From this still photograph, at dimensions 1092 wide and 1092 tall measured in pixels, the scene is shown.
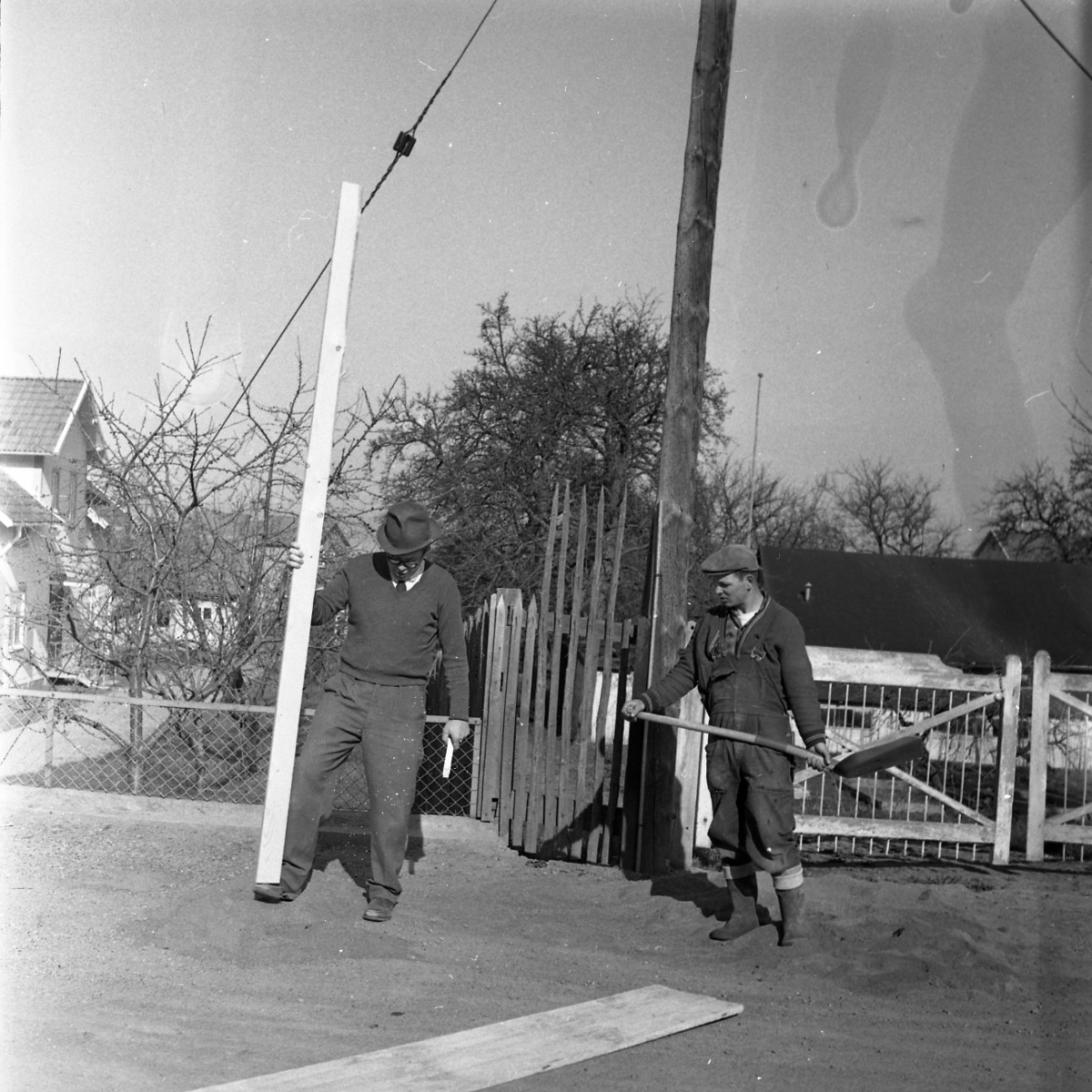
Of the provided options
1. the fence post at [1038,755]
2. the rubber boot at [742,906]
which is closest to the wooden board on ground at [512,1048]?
the rubber boot at [742,906]

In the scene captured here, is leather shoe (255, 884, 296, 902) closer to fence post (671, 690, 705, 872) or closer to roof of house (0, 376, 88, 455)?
fence post (671, 690, 705, 872)

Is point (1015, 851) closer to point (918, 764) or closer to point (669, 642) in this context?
point (669, 642)

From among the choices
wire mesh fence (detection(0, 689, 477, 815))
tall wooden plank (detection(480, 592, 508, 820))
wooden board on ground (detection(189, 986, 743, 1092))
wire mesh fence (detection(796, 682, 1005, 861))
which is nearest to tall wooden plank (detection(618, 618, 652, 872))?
tall wooden plank (detection(480, 592, 508, 820))

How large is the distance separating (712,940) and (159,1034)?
269 centimetres

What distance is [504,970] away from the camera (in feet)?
17.6

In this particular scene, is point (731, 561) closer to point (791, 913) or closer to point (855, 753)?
point (855, 753)

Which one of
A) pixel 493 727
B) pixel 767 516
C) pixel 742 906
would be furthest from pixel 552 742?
pixel 767 516

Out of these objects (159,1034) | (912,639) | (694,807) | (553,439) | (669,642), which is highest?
(553,439)

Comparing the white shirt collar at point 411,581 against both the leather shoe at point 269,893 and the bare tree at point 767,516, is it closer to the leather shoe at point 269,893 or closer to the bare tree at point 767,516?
the leather shoe at point 269,893

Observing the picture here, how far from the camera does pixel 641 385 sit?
26.1 m

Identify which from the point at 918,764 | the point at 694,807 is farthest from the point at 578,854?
the point at 918,764

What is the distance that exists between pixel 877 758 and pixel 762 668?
0.70 meters

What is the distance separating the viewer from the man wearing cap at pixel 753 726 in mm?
5848

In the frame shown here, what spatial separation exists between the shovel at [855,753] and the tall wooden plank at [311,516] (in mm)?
1931
